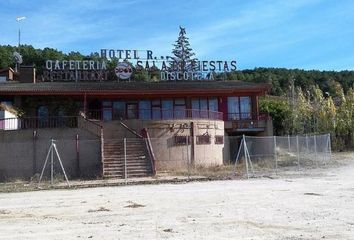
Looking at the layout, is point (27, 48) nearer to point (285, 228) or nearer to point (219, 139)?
point (219, 139)

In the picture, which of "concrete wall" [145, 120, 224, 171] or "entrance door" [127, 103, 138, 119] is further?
"entrance door" [127, 103, 138, 119]

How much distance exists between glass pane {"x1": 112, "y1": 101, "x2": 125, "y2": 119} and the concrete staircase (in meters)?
8.34

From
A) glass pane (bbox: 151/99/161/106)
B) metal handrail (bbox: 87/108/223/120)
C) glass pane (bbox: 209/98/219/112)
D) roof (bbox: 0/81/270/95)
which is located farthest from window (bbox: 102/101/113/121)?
glass pane (bbox: 209/98/219/112)

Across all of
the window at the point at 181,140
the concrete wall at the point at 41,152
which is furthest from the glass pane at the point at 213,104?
the concrete wall at the point at 41,152

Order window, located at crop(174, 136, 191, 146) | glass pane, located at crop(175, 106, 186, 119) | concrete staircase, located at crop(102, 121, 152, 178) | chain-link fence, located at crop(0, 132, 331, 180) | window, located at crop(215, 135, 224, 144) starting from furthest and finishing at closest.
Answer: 1. glass pane, located at crop(175, 106, 186, 119)
2. window, located at crop(215, 135, 224, 144)
3. window, located at crop(174, 136, 191, 146)
4. chain-link fence, located at crop(0, 132, 331, 180)
5. concrete staircase, located at crop(102, 121, 152, 178)

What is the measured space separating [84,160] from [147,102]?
508 inches

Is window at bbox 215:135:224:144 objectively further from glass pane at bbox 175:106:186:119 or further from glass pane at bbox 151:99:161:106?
glass pane at bbox 151:99:161:106

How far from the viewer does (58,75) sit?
5156 centimetres

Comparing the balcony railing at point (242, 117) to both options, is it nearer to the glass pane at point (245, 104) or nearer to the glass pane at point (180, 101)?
the glass pane at point (245, 104)

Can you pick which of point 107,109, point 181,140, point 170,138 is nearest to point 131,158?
point 170,138

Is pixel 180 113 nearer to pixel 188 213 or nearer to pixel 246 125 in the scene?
pixel 246 125

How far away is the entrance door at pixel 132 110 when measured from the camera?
44.9m

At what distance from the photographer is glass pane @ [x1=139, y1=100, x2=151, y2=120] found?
146ft

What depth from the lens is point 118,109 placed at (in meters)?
45.1
